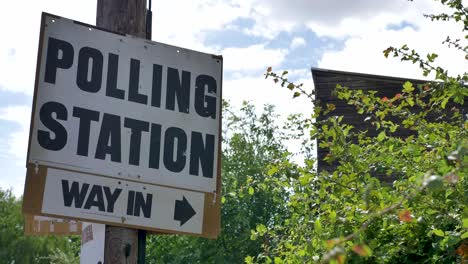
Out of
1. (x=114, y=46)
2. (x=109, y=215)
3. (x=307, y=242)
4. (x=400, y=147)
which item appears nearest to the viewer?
(x=109, y=215)

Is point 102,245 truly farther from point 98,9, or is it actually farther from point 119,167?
point 98,9

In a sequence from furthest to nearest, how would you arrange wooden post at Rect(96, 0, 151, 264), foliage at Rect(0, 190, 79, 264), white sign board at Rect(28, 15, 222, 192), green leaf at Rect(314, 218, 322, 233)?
foliage at Rect(0, 190, 79, 264) < green leaf at Rect(314, 218, 322, 233) < wooden post at Rect(96, 0, 151, 264) < white sign board at Rect(28, 15, 222, 192)

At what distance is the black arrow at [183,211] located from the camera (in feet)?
14.8

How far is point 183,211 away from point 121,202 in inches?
15.3

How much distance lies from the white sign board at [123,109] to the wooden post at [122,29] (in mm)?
168

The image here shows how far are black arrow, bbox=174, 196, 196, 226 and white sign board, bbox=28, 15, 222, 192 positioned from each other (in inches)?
3.9

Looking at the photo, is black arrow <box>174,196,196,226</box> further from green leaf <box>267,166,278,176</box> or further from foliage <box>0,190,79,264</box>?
foliage <box>0,190,79,264</box>

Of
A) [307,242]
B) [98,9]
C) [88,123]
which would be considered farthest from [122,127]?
[307,242]

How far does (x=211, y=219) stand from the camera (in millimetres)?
4609

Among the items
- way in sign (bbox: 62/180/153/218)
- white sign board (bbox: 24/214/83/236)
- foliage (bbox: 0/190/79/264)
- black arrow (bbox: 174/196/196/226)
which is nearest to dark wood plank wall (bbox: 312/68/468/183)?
white sign board (bbox: 24/214/83/236)

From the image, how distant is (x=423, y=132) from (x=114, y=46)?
7.60ft

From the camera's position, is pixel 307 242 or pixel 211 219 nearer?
pixel 211 219

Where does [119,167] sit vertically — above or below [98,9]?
below

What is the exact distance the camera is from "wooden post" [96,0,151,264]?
4.43 m
